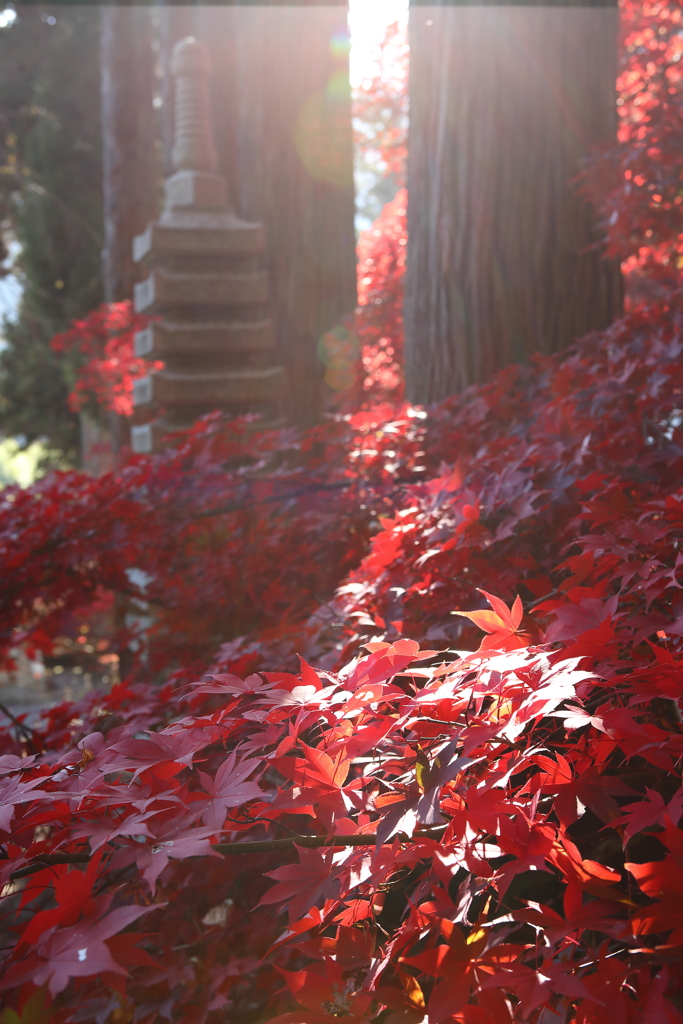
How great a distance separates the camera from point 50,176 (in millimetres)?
14164

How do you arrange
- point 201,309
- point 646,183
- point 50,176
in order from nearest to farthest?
point 646,183
point 201,309
point 50,176

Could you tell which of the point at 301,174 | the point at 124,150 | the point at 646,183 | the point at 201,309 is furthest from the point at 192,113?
the point at 124,150

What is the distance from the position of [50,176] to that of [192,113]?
9.60m

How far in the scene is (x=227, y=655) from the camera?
6.47 feet

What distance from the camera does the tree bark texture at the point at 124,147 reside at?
9.66 meters

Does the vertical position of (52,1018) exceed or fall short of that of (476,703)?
it falls short

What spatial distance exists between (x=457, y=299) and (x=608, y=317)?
0.78 m

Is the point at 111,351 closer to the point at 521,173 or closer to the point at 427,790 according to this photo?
the point at 521,173

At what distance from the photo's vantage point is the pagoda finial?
592 centimetres

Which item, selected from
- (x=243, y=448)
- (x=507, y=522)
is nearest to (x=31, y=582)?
(x=243, y=448)

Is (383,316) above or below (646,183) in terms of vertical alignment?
below

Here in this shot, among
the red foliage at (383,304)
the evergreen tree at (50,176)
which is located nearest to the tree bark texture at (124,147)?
the red foliage at (383,304)

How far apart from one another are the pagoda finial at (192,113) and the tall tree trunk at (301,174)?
13.4 inches

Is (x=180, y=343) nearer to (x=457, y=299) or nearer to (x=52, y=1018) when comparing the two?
(x=457, y=299)
